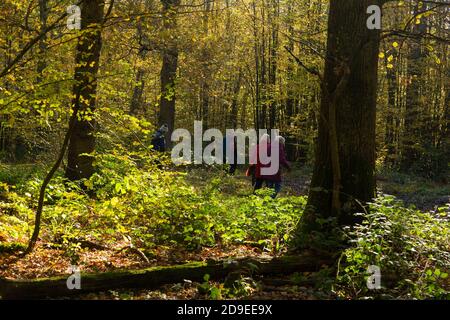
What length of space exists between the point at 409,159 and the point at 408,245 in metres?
20.2

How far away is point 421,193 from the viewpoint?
57.3ft

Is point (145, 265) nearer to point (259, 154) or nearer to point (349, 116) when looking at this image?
point (349, 116)

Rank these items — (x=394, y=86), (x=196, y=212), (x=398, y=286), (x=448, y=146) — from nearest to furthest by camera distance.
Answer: (x=398, y=286)
(x=196, y=212)
(x=448, y=146)
(x=394, y=86)

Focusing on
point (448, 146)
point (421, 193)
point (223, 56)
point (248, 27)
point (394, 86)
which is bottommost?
point (421, 193)

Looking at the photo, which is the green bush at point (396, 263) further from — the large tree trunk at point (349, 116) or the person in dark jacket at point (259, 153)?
the person in dark jacket at point (259, 153)

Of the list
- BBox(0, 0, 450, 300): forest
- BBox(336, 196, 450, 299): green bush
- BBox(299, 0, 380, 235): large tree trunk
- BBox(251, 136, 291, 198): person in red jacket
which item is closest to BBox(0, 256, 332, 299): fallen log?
BBox(0, 0, 450, 300): forest

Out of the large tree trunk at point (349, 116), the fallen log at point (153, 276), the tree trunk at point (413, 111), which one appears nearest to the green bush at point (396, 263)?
the fallen log at point (153, 276)

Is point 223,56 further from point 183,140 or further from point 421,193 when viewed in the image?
point 421,193

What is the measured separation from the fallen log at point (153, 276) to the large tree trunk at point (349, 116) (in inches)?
37.2

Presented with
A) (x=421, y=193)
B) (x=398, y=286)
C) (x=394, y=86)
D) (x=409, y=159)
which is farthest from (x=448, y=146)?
(x=398, y=286)

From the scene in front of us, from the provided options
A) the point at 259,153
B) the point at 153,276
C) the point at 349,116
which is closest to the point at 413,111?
the point at 259,153

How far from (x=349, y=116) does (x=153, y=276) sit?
351cm

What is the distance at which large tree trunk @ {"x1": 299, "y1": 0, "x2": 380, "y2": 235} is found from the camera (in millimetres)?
6723

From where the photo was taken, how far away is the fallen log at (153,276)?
15.6ft
